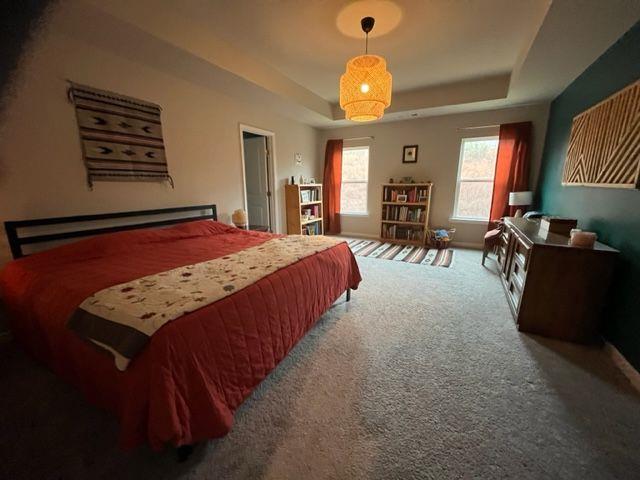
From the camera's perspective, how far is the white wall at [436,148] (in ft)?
13.3

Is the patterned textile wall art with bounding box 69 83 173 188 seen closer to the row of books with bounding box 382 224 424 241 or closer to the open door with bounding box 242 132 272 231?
the open door with bounding box 242 132 272 231

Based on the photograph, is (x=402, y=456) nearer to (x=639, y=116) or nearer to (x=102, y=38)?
(x=639, y=116)

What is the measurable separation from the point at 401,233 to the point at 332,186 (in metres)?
1.83

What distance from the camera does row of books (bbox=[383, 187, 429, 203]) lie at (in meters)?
4.78

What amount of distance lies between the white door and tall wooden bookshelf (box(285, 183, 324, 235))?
433 mm

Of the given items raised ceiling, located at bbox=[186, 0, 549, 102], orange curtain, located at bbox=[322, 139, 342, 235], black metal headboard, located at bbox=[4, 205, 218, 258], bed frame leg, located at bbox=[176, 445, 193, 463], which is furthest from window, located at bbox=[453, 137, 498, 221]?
bed frame leg, located at bbox=[176, 445, 193, 463]

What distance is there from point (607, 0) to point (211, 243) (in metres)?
3.48

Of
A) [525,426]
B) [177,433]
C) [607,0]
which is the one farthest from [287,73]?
[525,426]

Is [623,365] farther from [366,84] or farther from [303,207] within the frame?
[303,207]

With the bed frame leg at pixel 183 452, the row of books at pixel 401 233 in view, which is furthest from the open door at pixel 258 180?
the bed frame leg at pixel 183 452

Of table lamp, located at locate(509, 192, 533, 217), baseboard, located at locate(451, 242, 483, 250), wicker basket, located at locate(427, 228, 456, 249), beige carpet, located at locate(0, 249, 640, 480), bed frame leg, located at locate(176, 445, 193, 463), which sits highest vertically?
table lamp, located at locate(509, 192, 533, 217)

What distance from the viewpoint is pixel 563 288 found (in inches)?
77.4

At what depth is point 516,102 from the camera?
376cm

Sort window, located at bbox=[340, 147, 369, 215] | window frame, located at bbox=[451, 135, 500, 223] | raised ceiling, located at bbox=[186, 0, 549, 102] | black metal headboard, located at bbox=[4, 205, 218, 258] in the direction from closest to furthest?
black metal headboard, located at bbox=[4, 205, 218, 258] < raised ceiling, located at bbox=[186, 0, 549, 102] < window frame, located at bbox=[451, 135, 500, 223] < window, located at bbox=[340, 147, 369, 215]
